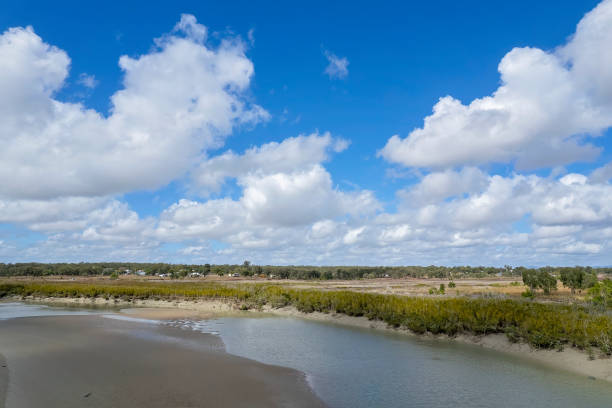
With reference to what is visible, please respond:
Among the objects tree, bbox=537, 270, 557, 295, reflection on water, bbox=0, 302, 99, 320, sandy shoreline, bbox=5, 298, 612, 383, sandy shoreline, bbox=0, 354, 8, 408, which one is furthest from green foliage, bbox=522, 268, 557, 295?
reflection on water, bbox=0, 302, 99, 320

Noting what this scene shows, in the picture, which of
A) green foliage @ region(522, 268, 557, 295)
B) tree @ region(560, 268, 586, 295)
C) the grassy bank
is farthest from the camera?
green foliage @ region(522, 268, 557, 295)

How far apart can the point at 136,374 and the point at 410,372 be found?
10.2 metres

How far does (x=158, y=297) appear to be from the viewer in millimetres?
45750

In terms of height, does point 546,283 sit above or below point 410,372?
above

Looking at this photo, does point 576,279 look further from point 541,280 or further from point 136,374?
point 136,374

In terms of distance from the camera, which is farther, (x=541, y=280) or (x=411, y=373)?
(x=541, y=280)

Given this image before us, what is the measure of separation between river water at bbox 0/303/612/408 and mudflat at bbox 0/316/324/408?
1.28 m

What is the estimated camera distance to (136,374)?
13.6 metres

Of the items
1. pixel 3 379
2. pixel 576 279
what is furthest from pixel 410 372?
pixel 576 279

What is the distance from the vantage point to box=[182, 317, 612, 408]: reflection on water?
463 inches

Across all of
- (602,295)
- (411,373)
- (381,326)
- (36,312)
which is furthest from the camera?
(36,312)

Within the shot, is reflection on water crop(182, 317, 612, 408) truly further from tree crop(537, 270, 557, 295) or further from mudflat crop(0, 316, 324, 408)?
tree crop(537, 270, 557, 295)

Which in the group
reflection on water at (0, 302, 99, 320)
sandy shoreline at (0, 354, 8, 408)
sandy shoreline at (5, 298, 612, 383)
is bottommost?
sandy shoreline at (5, 298, 612, 383)

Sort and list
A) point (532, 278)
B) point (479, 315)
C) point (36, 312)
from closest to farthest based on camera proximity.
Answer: point (479, 315) → point (36, 312) → point (532, 278)
